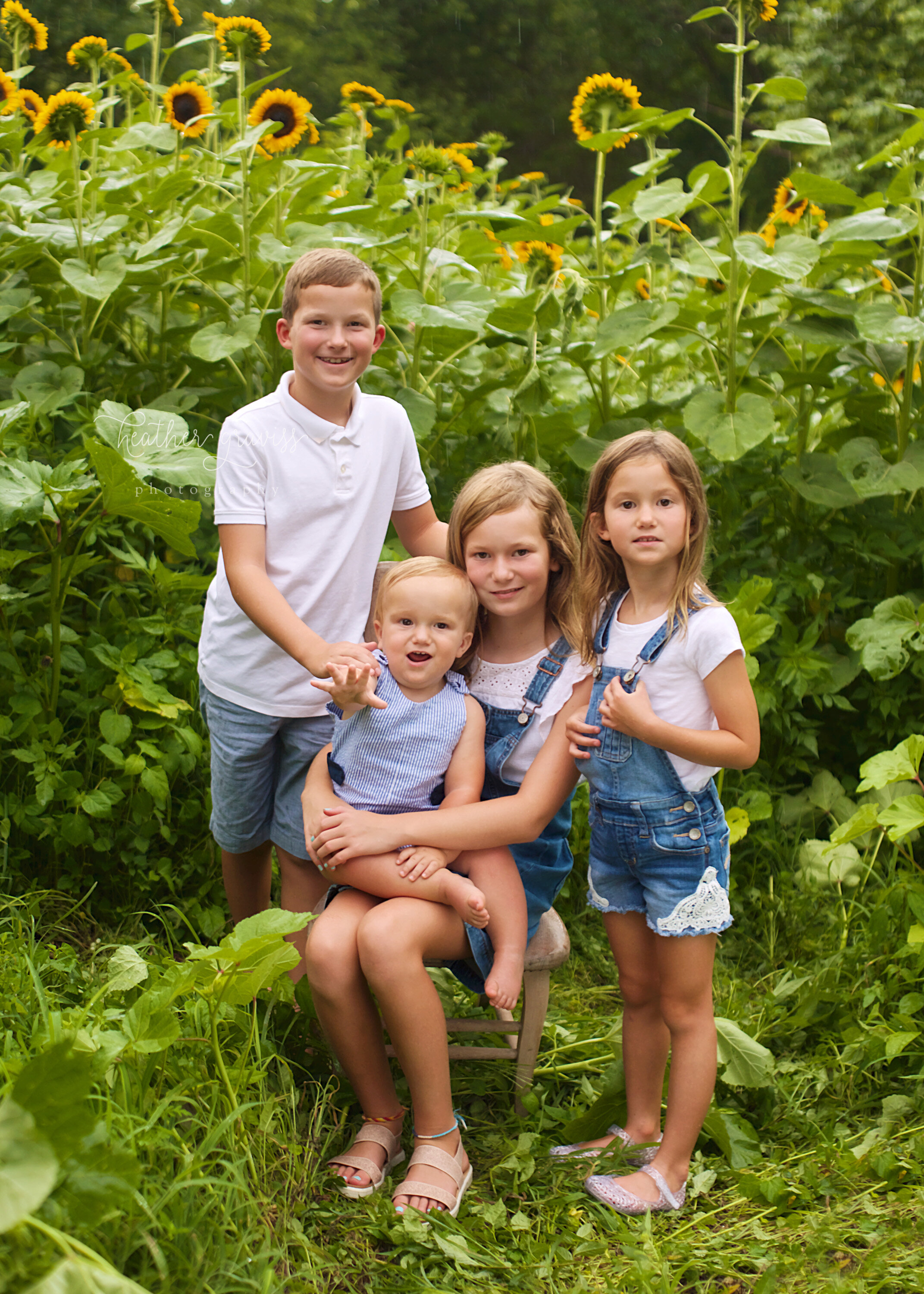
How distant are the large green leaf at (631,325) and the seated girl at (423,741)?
1142 mm

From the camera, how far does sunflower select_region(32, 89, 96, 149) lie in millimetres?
2729

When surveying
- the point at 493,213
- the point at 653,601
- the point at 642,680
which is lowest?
the point at 642,680

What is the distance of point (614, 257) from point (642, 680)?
4381mm

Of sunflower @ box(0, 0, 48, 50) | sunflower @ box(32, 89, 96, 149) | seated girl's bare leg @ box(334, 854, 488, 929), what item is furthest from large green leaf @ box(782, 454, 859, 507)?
sunflower @ box(0, 0, 48, 50)

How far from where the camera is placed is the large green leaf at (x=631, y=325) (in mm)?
2807

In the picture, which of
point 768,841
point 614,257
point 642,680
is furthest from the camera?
point 614,257

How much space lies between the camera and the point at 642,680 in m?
1.83

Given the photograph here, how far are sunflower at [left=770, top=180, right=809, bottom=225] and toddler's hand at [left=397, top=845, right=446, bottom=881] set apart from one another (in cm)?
248

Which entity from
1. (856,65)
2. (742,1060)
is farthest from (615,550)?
(856,65)

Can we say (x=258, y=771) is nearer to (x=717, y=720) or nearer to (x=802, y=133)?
(x=717, y=720)

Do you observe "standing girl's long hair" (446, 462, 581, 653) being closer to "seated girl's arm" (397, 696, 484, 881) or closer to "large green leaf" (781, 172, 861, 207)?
"seated girl's arm" (397, 696, 484, 881)

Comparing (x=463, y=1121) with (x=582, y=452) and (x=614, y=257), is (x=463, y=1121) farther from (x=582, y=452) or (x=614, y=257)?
(x=614, y=257)

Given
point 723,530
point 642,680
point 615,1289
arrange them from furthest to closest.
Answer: point 723,530 → point 642,680 → point 615,1289

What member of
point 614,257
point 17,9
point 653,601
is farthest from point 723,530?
point 614,257
